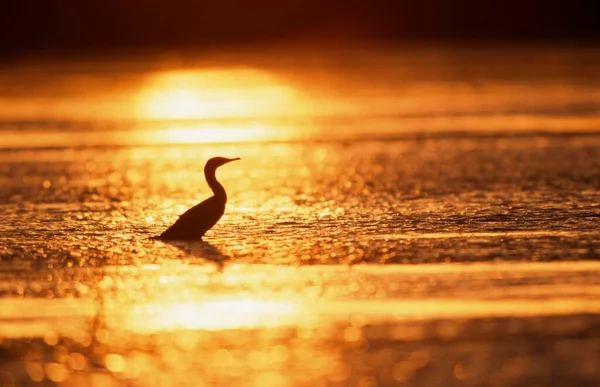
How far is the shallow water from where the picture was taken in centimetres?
A: 900

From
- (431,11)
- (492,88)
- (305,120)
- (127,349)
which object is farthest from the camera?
(431,11)

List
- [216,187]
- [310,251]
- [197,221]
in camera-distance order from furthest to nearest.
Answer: [216,187]
[197,221]
[310,251]

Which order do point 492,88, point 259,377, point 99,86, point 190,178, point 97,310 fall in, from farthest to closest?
point 99,86
point 492,88
point 190,178
point 97,310
point 259,377

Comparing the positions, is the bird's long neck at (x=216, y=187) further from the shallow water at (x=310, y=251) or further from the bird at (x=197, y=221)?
the shallow water at (x=310, y=251)

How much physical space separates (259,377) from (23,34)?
182 feet

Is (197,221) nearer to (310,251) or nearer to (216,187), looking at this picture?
(216,187)

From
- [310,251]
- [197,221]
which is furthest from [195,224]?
[310,251]

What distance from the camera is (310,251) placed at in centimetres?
1246

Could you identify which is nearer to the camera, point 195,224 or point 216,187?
point 195,224

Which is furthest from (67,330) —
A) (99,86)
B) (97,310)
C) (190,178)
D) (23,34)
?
(23,34)

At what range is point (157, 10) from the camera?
75.9 m

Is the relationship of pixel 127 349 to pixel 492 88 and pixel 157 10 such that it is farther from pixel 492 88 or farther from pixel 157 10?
pixel 157 10

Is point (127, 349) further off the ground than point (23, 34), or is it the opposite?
point (23, 34)

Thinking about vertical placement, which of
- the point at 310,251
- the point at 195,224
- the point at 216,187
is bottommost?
the point at 310,251
